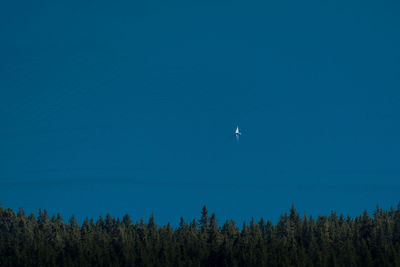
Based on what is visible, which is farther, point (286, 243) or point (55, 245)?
point (55, 245)

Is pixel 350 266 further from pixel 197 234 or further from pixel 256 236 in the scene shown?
pixel 197 234

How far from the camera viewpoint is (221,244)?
119 m

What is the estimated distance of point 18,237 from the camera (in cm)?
13175

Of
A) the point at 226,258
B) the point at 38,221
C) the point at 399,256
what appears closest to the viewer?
the point at 399,256

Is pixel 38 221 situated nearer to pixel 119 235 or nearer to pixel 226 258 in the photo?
pixel 119 235

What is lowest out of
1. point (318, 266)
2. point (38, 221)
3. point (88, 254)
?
point (318, 266)

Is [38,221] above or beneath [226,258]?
above

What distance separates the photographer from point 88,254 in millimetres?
120562

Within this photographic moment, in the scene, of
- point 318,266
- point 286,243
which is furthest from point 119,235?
point 318,266

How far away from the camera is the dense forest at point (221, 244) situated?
357 ft

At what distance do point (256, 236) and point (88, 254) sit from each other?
24.7 metres

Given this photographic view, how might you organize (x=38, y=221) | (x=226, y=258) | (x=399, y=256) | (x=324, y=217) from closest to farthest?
(x=399, y=256) → (x=226, y=258) → (x=324, y=217) → (x=38, y=221)

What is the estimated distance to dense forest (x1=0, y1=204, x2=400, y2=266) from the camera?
4281 inches

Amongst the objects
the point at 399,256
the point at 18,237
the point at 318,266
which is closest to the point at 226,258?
the point at 318,266
